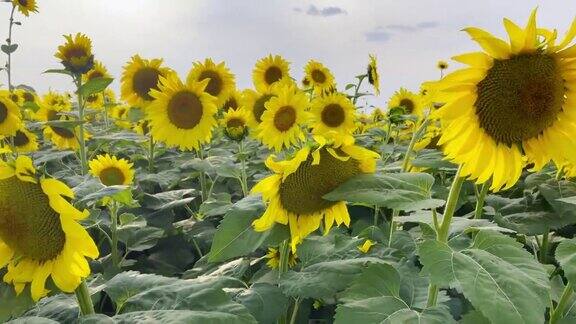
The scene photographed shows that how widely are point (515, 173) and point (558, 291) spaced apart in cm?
49

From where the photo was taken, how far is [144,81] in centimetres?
445

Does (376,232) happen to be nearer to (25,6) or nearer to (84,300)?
(84,300)

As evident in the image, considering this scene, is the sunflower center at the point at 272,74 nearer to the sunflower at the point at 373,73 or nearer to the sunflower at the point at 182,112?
the sunflower at the point at 373,73

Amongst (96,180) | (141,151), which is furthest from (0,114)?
(96,180)

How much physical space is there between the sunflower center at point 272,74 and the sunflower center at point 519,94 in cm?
432

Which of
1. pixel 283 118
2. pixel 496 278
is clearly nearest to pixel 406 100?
→ pixel 283 118

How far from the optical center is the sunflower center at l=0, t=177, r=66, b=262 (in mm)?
1416

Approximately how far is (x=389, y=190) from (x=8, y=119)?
13.4 feet

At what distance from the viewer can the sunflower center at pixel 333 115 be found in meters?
4.85

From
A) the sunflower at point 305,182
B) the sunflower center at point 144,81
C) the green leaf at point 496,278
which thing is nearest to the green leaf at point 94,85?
the sunflower center at point 144,81

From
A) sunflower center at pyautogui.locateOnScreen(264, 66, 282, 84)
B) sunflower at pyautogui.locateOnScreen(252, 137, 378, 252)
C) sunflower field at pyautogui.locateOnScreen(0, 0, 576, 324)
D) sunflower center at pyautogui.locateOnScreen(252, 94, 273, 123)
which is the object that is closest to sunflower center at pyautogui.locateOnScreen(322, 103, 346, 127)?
sunflower center at pyautogui.locateOnScreen(252, 94, 273, 123)

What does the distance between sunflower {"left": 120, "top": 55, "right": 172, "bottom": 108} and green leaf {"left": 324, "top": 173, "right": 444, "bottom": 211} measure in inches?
122

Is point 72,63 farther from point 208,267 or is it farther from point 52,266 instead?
point 52,266

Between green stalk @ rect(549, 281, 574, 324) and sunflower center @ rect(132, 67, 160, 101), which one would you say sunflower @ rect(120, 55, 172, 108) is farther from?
green stalk @ rect(549, 281, 574, 324)
